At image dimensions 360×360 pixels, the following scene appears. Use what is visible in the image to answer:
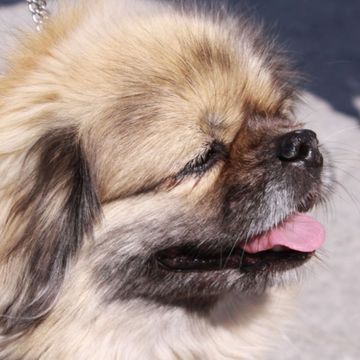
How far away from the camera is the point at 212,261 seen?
1.68m

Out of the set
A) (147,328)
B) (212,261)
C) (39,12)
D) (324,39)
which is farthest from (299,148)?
(324,39)

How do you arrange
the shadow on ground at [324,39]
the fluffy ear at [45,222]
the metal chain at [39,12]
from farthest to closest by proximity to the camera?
1. the shadow on ground at [324,39]
2. the metal chain at [39,12]
3. the fluffy ear at [45,222]

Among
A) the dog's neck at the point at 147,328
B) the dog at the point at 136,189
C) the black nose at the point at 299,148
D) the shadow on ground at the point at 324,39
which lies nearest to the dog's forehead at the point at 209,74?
the dog at the point at 136,189

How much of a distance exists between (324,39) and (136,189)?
245 cm

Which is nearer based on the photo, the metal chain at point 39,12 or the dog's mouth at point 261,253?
the dog's mouth at point 261,253

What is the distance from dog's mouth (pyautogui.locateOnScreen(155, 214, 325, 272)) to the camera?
1.67 m

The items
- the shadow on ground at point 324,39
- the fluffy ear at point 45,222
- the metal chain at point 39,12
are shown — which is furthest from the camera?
the shadow on ground at point 324,39

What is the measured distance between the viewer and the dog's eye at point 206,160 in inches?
63.3

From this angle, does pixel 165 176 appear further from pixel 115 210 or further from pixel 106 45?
pixel 106 45

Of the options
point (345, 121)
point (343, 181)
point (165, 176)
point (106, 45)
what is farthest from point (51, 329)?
point (345, 121)

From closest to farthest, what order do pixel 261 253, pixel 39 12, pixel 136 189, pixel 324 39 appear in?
1. pixel 136 189
2. pixel 261 253
3. pixel 39 12
4. pixel 324 39

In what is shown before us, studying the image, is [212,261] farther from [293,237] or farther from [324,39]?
[324,39]

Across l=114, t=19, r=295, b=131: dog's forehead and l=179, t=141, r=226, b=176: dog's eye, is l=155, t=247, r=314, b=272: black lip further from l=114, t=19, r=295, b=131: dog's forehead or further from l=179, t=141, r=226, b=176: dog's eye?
l=114, t=19, r=295, b=131: dog's forehead

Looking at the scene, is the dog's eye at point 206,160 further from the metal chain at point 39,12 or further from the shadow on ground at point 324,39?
the shadow on ground at point 324,39
